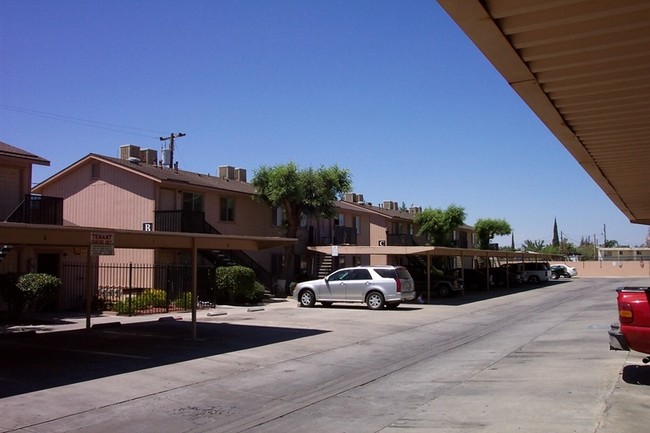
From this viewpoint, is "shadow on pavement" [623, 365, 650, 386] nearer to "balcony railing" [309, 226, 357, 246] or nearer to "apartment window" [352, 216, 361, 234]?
"balcony railing" [309, 226, 357, 246]

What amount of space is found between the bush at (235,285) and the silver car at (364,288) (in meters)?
2.34

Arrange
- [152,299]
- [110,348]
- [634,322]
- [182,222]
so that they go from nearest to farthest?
[634,322] → [110,348] → [152,299] → [182,222]

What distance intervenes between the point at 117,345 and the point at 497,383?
8902 millimetres

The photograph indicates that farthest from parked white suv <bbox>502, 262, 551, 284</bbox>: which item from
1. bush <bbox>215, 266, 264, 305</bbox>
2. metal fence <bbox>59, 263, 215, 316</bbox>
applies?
metal fence <bbox>59, 263, 215, 316</bbox>

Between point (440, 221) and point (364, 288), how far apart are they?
1049 inches

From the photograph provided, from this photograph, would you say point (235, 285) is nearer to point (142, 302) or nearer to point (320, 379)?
point (142, 302)

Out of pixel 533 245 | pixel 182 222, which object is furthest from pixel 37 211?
pixel 533 245

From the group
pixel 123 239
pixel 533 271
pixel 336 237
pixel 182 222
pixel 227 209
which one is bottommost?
pixel 533 271

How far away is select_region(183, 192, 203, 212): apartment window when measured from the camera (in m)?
30.3

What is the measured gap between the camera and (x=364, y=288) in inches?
977

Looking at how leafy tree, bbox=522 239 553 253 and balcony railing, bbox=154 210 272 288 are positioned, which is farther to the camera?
leafy tree, bbox=522 239 553 253

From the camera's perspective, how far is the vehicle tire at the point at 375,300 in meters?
24.4

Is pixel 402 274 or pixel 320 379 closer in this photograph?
pixel 320 379

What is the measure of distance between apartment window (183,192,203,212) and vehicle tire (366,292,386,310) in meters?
10.6
